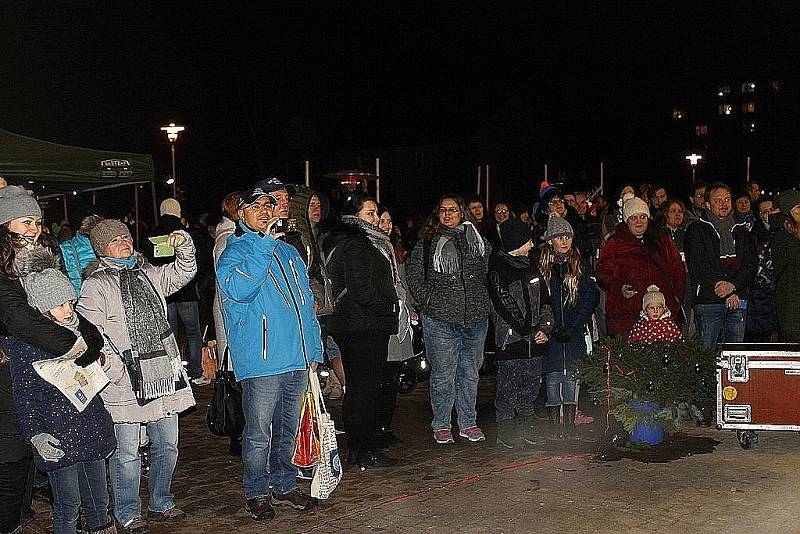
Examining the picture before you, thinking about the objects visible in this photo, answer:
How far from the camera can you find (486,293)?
7.87 metres

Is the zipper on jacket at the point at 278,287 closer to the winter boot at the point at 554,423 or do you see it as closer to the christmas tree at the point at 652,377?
the christmas tree at the point at 652,377

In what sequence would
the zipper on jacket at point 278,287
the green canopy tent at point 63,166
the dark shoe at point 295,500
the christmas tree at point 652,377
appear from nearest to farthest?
the zipper on jacket at point 278,287 < the dark shoe at point 295,500 < the christmas tree at point 652,377 < the green canopy tent at point 63,166

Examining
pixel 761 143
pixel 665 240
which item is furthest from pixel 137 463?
pixel 761 143

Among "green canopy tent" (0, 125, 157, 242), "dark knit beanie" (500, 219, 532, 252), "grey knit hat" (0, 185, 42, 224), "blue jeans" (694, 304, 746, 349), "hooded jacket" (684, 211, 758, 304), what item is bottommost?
"blue jeans" (694, 304, 746, 349)

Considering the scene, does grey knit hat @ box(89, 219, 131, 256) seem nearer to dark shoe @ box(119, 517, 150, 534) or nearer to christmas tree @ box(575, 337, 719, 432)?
dark shoe @ box(119, 517, 150, 534)

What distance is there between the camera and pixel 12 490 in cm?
556

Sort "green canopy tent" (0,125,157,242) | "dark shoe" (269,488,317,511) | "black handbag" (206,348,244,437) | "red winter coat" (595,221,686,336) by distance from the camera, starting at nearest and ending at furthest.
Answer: "dark shoe" (269,488,317,511) < "black handbag" (206,348,244,437) < "red winter coat" (595,221,686,336) < "green canopy tent" (0,125,157,242)

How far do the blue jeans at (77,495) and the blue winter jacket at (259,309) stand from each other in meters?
1.09

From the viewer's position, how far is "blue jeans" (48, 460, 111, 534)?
208 inches

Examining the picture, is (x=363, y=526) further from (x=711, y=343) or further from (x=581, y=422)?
(x=711, y=343)

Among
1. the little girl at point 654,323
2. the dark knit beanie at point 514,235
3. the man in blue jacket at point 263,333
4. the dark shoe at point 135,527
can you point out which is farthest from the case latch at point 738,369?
the dark shoe at point 135,527

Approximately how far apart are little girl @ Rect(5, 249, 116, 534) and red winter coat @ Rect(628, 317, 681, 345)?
460 centimetres

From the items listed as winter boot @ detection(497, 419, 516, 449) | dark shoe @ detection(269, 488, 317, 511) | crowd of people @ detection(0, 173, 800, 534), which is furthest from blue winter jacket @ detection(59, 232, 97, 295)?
winter boot @ detection(497, 419, 516, 449)

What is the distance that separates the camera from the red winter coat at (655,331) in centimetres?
782
